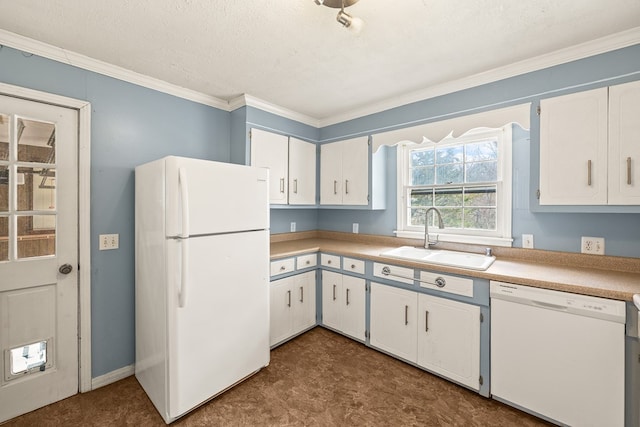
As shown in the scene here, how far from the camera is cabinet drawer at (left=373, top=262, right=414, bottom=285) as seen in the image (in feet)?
7.56

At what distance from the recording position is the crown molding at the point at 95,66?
175cm

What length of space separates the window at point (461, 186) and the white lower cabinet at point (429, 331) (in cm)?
76

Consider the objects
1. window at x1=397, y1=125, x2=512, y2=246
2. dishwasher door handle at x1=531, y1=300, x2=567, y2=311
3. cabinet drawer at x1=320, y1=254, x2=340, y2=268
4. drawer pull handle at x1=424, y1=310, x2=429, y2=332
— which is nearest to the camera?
dishwasher door handle at x1=531, y1=300, x2=567, y2=311

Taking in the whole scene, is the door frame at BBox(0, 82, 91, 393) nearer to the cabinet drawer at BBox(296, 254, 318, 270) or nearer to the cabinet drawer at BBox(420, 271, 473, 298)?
the cabinet drawer at BBox(296, 254, 318, 270)

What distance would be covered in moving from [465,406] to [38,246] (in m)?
3.08

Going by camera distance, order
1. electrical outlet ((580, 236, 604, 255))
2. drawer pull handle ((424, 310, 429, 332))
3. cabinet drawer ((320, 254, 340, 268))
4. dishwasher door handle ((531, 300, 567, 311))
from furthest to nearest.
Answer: cabinet drawer ((320, 254, 340, 268)) < drawer pull handle ((424, 310, 429, 332)) < electrical outlet ((580, 236, 604, 255)) < dishwasher door handle ((531, 300, 567, 311))

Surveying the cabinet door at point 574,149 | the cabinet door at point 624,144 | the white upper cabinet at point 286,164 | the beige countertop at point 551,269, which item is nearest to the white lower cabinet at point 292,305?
the beige countertop at point 551,269

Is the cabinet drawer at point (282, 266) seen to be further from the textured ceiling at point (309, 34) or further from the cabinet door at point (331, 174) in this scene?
the textured ceiling at point (309, 34)

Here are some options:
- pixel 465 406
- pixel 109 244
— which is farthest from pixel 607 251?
pixel 109 244

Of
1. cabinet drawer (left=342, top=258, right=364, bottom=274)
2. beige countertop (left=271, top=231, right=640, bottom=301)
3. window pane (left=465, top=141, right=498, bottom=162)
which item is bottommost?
cabinet drawer (left=342, top=258, right=364, bottom=274)

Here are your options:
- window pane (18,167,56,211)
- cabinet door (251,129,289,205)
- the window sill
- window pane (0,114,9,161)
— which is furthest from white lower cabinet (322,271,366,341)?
window pane (0,114,9,161)

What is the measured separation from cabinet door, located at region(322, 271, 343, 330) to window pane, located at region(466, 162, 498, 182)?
1.59m

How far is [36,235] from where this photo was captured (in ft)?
6.14

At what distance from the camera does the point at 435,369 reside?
2170 mm
